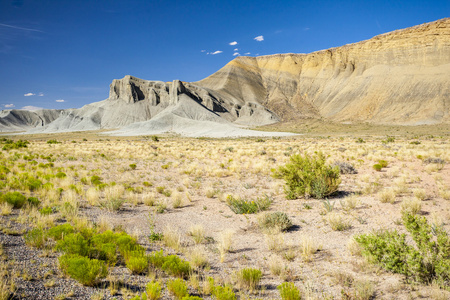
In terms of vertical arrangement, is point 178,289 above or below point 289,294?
above

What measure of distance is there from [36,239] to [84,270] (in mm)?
2102

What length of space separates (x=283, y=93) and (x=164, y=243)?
137 meters

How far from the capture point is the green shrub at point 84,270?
3.92 meters

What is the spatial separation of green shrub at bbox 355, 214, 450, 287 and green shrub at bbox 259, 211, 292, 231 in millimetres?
2169

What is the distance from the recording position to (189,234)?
6637 millimetres

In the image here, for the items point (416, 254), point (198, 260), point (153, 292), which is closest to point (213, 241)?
point (198, 260)

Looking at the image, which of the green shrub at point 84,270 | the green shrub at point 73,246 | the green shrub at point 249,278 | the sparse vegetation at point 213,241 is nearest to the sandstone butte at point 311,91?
the sparse vegetation at point 213,241

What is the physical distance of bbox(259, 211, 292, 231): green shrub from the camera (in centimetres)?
670

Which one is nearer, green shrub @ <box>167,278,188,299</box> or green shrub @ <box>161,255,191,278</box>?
green shrub @ <box>167,278,188,299</box>

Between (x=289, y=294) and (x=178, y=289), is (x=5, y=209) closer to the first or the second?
(x=178, y=289)

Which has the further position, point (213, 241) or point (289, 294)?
point (213, 241)

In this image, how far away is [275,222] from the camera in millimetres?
6762

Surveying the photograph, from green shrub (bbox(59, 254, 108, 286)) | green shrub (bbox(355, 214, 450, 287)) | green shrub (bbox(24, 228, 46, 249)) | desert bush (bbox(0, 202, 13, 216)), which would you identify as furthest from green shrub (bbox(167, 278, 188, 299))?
desert bush (bbox(0, 202, 13, 216))

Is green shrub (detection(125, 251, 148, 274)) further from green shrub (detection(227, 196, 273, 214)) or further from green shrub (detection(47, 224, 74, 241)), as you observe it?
→ green shrub (detection(227, 196, 273, 214))
